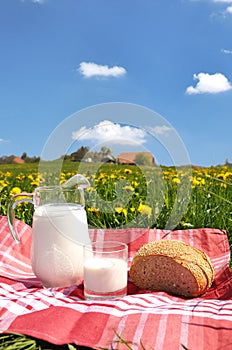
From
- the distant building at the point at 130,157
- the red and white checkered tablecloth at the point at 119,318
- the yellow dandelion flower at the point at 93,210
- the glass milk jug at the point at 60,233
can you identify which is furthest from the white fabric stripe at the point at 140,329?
the yellow dandelion flower at the point at 93,210

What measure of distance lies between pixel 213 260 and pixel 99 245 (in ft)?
1.44

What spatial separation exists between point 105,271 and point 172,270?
6.8 inches

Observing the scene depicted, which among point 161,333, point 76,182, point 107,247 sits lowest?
point 161,333

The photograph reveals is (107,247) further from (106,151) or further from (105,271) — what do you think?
(106,151)

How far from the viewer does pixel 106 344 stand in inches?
32.6

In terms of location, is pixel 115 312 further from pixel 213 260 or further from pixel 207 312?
pixel 213 260

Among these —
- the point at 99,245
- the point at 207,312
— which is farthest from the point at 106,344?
the point at 99,245

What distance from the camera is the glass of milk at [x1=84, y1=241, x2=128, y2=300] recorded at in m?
1.09

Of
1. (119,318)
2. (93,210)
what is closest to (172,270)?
(119,318)

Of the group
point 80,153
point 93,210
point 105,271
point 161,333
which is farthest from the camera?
point 93,210

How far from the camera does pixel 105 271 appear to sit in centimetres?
109

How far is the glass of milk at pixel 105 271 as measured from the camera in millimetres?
1092

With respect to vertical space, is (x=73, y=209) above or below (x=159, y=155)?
below

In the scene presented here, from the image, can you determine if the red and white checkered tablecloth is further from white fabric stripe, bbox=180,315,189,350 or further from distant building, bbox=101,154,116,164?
distant building, bbox=101,154,116,164
